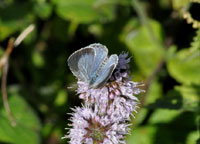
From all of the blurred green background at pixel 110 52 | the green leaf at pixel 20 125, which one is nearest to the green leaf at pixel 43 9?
the blurred green background at pixel 110 52

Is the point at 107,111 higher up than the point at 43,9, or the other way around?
the point at 43,9

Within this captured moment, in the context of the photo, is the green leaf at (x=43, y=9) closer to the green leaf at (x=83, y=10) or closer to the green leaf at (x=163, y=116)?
the green leaf at (x=83, y=10)

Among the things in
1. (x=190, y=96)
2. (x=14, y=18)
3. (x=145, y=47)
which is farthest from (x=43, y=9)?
(x=190, y=96)

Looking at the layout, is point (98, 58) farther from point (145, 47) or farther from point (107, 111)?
point (145, 47)

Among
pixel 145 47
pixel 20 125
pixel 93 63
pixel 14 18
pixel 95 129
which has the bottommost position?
pixel 95 129

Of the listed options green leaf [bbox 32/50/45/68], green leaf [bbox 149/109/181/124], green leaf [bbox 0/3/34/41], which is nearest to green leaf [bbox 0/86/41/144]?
green leaf [bbox 0/3/34/41]

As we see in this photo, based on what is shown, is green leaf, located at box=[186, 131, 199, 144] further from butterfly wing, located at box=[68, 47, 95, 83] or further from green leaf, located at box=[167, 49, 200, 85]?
butterfly wing, located at box=[68, 47, 95, 83]
